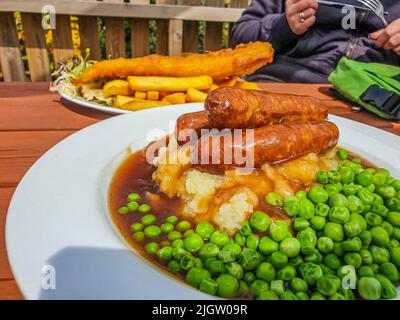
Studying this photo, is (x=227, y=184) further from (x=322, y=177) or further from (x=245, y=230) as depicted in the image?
(x=322, y=177)

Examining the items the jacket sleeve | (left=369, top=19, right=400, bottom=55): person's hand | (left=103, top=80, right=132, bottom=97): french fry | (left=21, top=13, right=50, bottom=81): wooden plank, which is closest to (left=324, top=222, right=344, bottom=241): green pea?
(left=103, top=80, right=132, bottom=97): french fry

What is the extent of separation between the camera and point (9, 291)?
1166 mm

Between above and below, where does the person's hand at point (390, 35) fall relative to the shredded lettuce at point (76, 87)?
above

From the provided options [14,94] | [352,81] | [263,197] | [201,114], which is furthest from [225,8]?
[263,197]

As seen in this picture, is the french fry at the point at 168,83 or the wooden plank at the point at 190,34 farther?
the wooden plank at the point at 190,34

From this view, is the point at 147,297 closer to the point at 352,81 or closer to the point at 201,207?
the point at 201,207

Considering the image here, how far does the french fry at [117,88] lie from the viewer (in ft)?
8.89

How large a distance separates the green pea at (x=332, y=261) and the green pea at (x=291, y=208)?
9.6 inches

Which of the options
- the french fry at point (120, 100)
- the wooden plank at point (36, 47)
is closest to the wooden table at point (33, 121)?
the french fry at point (120, 100)

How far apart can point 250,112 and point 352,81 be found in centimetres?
170

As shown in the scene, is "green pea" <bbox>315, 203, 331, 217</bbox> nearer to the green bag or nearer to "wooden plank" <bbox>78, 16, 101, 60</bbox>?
the green bag

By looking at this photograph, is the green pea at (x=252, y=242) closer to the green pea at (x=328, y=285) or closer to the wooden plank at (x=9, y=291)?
the green pea at (x=328, y=285)

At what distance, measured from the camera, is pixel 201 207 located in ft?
5.73

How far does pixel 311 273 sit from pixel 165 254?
0.57 meters
